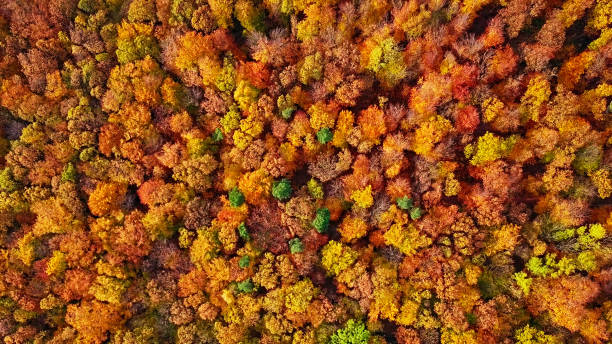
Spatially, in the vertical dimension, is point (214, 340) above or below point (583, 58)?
below

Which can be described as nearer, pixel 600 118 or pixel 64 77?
pixel 600 118

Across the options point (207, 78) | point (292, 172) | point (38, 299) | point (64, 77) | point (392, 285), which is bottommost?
point (392, 285)

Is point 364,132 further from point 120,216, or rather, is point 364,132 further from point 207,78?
point 120,216

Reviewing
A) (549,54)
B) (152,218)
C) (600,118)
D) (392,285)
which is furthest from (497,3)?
(152,218)

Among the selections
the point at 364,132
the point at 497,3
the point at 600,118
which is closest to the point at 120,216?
the point at 364,132

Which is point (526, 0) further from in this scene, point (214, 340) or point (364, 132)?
point (214, 340)

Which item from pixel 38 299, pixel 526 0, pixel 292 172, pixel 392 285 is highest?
pixel 526 0
